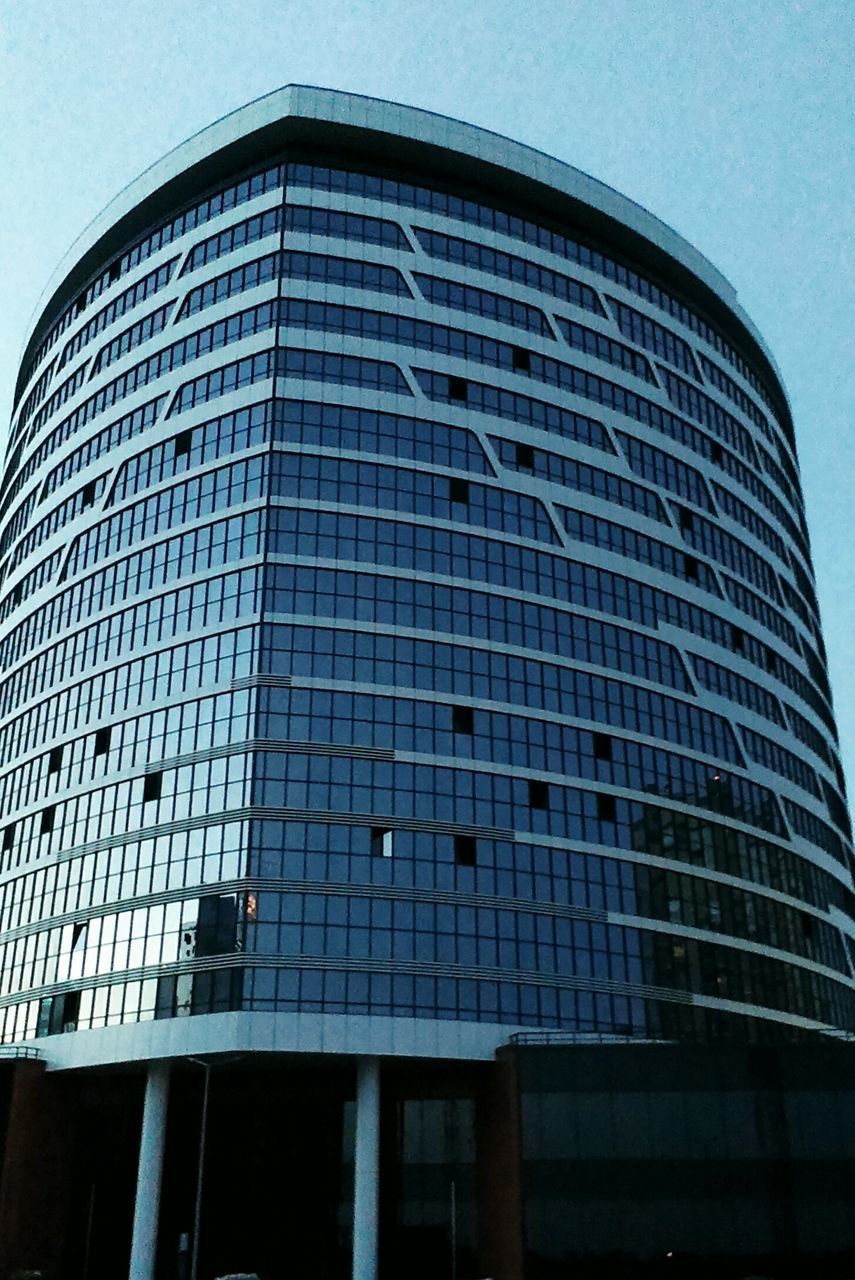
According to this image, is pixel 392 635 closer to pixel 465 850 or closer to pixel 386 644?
pixel 386 644

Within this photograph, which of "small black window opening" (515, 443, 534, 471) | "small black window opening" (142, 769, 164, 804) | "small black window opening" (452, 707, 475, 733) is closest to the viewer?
"small black window opening" (142, 769, 164, 804)

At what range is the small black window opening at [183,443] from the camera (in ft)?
241

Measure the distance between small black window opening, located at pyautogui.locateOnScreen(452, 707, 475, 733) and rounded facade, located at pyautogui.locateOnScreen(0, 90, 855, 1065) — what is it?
22 centimetres

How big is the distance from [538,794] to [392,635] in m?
11.5

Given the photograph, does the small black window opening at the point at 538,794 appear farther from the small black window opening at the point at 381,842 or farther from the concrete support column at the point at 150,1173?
the concrete support column at the point at 150,1173

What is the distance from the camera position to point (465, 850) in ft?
211

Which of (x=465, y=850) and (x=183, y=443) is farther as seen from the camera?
(x=183, y=443)

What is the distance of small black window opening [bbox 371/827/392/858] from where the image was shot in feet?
205

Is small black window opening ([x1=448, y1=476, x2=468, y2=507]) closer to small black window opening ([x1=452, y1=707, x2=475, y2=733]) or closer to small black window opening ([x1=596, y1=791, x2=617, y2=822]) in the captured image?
small black window opening ([x1=452, y1=707, x2=475, y2=733])

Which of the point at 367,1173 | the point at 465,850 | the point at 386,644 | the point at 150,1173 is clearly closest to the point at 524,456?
the point at 386,644

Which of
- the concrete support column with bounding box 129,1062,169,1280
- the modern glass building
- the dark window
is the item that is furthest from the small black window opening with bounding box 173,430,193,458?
the concrete support column with bounding box 129,1062,169,1280

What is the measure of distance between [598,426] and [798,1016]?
3782 centimetres

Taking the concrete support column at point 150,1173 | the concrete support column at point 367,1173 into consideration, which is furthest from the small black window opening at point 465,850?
the concrete support column at point 150,1173

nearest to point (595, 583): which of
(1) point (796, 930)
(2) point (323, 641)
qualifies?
(2) point (323, 641)
